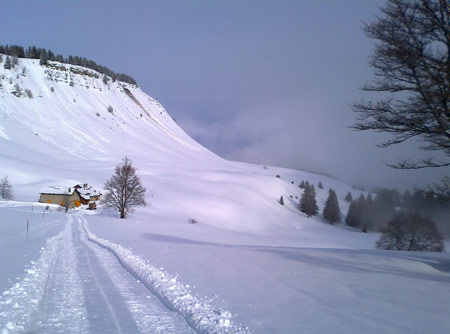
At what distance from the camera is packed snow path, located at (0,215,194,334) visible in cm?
449

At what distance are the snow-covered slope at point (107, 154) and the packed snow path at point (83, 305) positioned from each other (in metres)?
35.2

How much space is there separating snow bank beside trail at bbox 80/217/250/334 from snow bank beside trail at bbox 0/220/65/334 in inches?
84.4

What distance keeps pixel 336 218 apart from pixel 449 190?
59.5 metres

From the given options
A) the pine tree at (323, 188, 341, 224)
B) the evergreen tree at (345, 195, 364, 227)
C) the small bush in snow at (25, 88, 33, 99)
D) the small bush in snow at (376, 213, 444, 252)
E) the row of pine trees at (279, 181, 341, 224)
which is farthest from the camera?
the small bush in snow at (25, 88, 33, 99)

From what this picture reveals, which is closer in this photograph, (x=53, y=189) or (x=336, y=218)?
(x=53, y=189)

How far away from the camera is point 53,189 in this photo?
5875 cm

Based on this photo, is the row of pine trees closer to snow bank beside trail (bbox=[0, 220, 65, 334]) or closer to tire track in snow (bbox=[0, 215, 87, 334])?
tire track in snow (bbox=[0, 215, 87, 334])

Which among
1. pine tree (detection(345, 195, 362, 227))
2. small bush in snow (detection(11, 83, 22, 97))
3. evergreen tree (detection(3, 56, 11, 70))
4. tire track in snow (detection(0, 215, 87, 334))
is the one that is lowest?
tire track in snow (detection(0, 215, 87, 334))

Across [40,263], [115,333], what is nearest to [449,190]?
[115,333]

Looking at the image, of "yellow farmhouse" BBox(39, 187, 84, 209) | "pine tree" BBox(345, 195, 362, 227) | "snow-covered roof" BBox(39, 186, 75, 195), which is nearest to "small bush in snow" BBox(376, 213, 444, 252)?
"pine tree" BBox(345, 195, 362, 227)

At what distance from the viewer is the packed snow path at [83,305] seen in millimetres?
4492

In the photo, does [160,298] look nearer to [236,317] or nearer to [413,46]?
[236,317]

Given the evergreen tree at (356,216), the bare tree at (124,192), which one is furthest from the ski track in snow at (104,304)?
the evergreen tree at (356,216)

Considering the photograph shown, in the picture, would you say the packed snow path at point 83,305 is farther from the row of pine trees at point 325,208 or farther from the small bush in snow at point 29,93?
the small bush in snow at point 29,93
